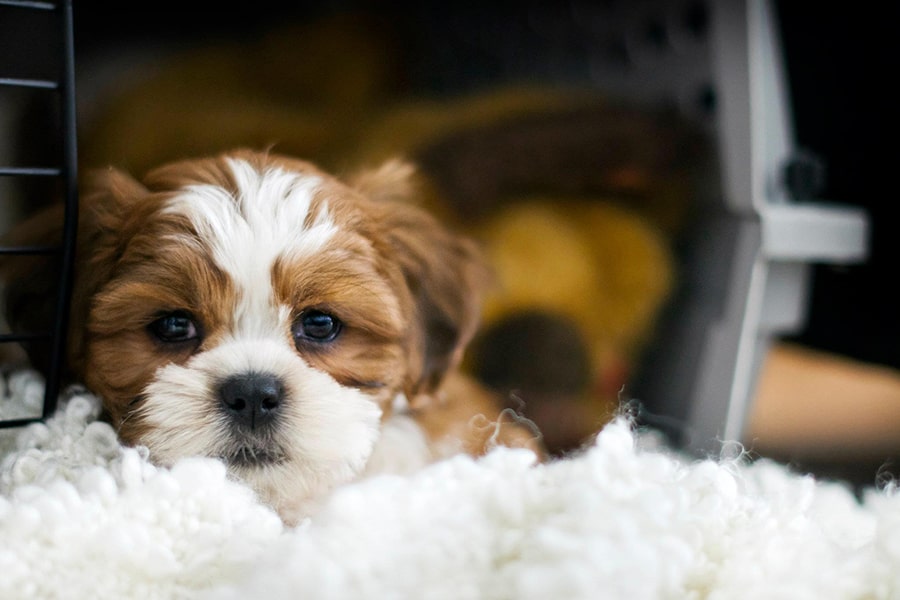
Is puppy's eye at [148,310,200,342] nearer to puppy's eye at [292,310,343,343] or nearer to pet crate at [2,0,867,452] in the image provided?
puppy's eye at [292,310,343,343]

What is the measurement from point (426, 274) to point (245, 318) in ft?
0.93

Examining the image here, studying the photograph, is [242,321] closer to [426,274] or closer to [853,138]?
[426,274]

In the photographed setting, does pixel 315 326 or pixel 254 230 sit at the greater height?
pixel 254 230

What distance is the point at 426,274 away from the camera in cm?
114

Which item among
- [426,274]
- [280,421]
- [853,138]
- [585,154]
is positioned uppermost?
[853,138]

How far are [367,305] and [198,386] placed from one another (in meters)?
0.22

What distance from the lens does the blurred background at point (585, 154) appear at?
163 centimetres

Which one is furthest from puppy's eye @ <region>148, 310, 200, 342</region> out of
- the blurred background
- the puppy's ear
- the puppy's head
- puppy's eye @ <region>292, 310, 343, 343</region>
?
the blurred background

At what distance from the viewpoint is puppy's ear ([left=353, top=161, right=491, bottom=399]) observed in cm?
111

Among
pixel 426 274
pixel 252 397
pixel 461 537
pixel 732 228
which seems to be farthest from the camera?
pixel 732 228

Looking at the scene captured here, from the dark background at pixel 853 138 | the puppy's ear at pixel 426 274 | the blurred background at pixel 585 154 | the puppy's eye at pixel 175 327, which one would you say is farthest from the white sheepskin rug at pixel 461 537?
the dark background at pixel 853 138

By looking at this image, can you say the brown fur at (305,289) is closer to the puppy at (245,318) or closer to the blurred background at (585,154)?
the puppy at (245,318)

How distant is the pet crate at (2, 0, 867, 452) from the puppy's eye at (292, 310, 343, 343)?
79cm

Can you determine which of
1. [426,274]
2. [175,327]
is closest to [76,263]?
[175,327]
